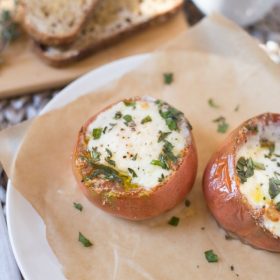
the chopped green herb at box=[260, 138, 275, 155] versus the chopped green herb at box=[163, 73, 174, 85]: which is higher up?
the chopped green herb at box=[260, 138, 275, 155]

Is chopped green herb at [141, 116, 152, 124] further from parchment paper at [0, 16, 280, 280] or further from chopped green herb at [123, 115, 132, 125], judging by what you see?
parchment paper at [0, 16, 280, 280]

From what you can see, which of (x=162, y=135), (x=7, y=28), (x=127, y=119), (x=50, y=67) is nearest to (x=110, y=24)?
(x=50, y=67)

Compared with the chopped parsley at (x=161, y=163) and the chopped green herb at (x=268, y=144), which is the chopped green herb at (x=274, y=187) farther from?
the chopped parsley at (x=161, y=163)

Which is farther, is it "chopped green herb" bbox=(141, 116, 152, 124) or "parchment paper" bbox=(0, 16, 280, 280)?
"chopped green herb" bbox=(141, 116, 152, 124)

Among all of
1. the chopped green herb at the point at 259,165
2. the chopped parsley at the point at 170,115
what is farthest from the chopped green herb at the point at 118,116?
the chopped green herb at the point at 259,165

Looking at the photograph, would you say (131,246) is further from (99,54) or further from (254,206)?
(99,54)

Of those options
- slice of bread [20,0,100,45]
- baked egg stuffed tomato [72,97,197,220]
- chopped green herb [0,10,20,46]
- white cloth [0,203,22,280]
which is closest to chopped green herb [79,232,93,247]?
baked egg stuffed tomato [72,97,197,220]

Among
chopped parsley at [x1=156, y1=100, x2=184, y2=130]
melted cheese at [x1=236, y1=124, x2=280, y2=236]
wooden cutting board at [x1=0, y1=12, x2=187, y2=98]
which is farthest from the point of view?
wooden cutting board at [x1=0, y1=12, x2=187, y2=98]

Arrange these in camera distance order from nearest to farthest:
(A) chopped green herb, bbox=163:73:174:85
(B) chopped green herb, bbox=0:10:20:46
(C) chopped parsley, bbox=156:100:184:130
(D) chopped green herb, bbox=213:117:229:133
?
(C) chopped parsley, bbox=156:100:184:130 < (D) chopped green herb, bbox=213:117:229:133 < (A) chopped green herb, bbox=163:73:174:85 < (B) chopped green herb, bbox=0:10:20:46
